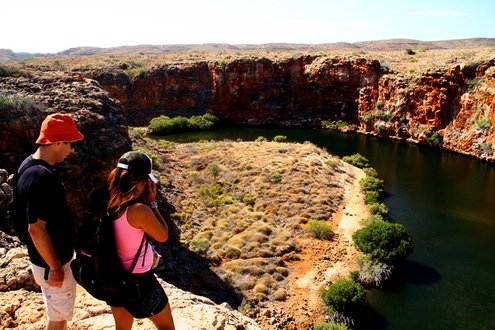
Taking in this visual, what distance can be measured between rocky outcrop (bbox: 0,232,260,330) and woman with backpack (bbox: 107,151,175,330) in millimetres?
1905

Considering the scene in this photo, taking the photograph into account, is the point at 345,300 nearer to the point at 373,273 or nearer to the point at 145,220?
the point at 373,273

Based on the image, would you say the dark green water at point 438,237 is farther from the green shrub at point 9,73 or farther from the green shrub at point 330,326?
the green shrub at point 9,73

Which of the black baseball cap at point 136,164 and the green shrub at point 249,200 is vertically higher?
the black baseball cap at point 136,164

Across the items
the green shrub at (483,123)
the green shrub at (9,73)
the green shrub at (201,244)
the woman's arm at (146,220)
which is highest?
the green shrub at (9,73)

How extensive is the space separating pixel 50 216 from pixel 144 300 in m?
1.32

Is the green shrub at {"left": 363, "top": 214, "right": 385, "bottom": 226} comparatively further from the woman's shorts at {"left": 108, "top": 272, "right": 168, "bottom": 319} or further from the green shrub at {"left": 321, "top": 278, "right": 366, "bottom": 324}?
the woman's shorts at {"left": 108, "top": 272, "right": 168, "bottom": 319}

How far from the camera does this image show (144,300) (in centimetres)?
437

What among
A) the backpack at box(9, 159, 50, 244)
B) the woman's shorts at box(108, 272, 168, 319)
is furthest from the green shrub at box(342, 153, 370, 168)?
the backpack at box(9, 159, 50, 244)

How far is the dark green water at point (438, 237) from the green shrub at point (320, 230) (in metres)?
3.62

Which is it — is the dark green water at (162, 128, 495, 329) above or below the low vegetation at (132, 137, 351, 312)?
below

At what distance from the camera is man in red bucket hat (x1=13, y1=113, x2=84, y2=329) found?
4121mm

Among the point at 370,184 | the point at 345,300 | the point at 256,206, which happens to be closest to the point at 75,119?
the point at 345,300

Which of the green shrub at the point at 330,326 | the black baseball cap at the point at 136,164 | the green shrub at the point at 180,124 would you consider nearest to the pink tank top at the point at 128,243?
the black baseball cap at the point at 136,164

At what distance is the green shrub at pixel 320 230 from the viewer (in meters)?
19.2
